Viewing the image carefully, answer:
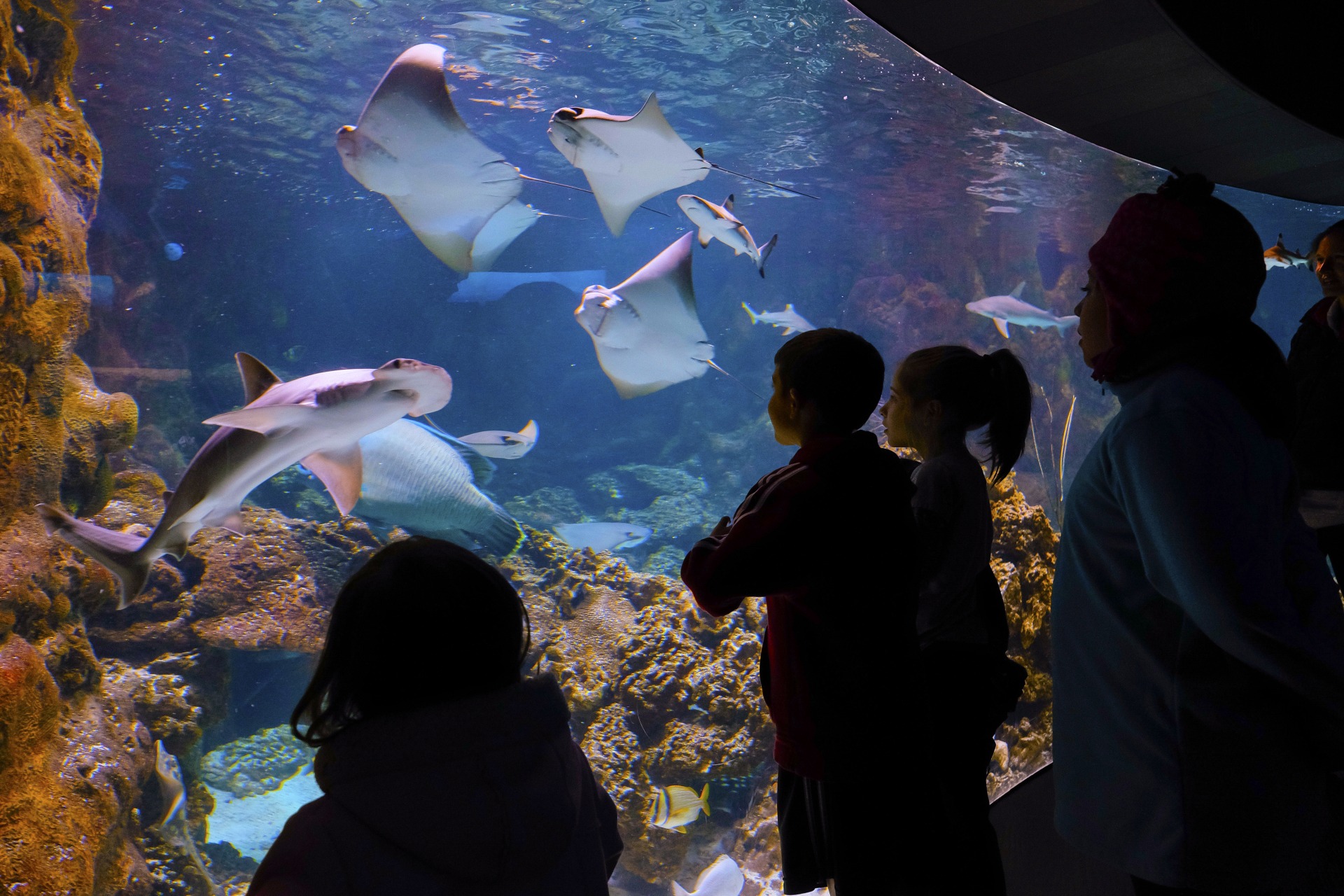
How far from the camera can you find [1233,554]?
1.12m

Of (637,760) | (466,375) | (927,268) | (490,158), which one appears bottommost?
(466,375)

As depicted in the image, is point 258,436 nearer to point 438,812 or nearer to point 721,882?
point 438,812

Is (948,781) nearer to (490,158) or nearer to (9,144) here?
(490,158)

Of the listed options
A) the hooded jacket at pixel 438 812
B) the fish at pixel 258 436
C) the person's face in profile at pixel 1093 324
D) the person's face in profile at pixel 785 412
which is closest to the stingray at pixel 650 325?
the fish at pixel 258 436

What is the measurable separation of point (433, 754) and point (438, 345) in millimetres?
22950

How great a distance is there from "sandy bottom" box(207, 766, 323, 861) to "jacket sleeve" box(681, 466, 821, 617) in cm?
489

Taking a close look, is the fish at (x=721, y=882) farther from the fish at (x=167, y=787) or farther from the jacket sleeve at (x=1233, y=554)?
the jacket sleeve at (x=1233, y=554)

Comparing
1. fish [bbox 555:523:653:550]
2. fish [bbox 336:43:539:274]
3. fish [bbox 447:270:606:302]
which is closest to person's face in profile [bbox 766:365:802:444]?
fish [bbox 336:43:539:274]

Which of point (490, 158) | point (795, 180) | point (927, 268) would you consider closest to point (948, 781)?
point (490, 158)

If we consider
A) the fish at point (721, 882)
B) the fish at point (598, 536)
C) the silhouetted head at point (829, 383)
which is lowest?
the fish at point (598, 536)

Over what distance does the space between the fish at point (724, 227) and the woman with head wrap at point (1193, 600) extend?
13.7 ft

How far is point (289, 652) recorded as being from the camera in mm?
5711

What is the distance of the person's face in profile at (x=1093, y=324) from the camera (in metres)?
1.47

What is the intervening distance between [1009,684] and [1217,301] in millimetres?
1186
